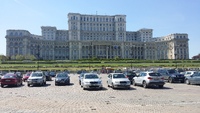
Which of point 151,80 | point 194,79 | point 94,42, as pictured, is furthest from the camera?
point 94,42

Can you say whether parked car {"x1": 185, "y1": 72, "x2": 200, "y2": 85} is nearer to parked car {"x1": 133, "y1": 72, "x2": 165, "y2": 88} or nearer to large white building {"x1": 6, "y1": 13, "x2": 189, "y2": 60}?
parked car {"x1": 133, "y1": 72, "x2": 165, "y2": 88}

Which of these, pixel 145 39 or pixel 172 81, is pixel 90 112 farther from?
pixel 145 39

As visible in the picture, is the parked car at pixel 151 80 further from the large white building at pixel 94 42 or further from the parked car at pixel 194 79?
the large white building at pixel 94 42

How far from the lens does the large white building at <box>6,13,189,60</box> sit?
147250mm

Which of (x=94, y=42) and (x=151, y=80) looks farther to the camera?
(x=94, y=42)

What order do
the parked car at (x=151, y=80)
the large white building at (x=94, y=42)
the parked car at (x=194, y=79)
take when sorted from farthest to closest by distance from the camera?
the large white building at (x=94, y=42), the parked car at (x=194, y=79), the parked car at (x=151, y=80)

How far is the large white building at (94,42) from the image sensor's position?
14725 cm

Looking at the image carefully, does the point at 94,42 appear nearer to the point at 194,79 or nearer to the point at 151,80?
the point at 194,79

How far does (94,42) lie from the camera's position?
14775cm

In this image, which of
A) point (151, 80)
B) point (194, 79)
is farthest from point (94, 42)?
point (151, 80)

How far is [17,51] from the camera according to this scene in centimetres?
14588

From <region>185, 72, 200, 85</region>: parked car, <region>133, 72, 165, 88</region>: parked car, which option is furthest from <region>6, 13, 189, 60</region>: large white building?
<region>133, 72, 165, 88</region>: parked car

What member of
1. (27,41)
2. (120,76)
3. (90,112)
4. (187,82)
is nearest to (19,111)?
(90,112)

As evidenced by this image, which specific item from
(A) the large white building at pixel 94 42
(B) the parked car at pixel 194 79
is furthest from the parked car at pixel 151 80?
(A) the large white building at pixel 94 42
